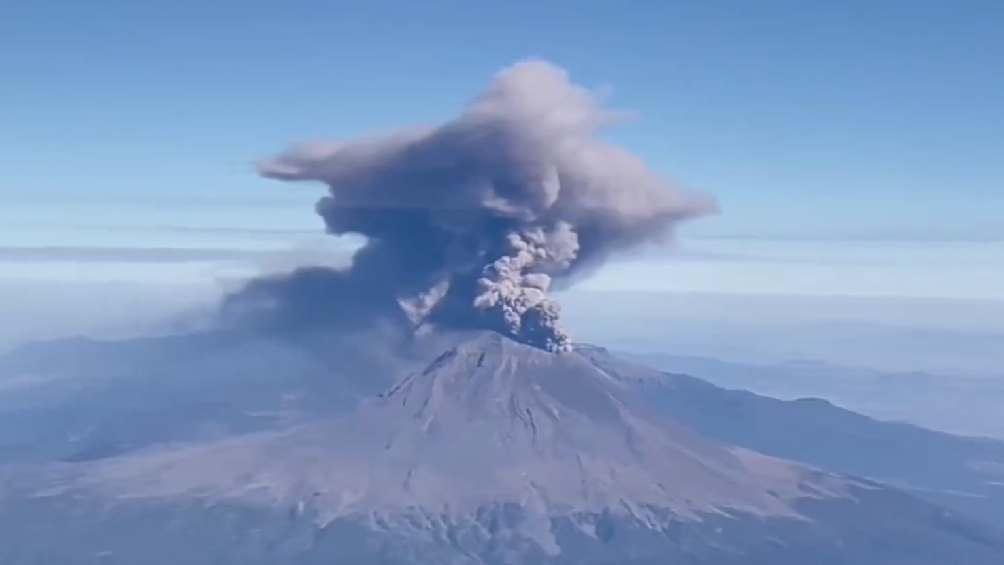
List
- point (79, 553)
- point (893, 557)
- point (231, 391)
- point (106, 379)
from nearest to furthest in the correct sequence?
point (79, 553)
point (893, 557)
point (231, 391)
point (106, 379)

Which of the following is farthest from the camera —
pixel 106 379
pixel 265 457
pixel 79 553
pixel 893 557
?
pixel 106 379

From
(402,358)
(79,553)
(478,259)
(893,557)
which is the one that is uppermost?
(478,259)

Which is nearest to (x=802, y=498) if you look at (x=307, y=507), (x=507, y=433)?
(x=507, y=433)

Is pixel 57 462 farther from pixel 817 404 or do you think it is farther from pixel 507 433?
pixel 817 404

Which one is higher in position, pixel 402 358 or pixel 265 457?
pixel 402 358

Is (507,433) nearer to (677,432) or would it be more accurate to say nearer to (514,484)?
(514,484)

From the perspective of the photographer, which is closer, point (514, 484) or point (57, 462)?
point (514, 484)
